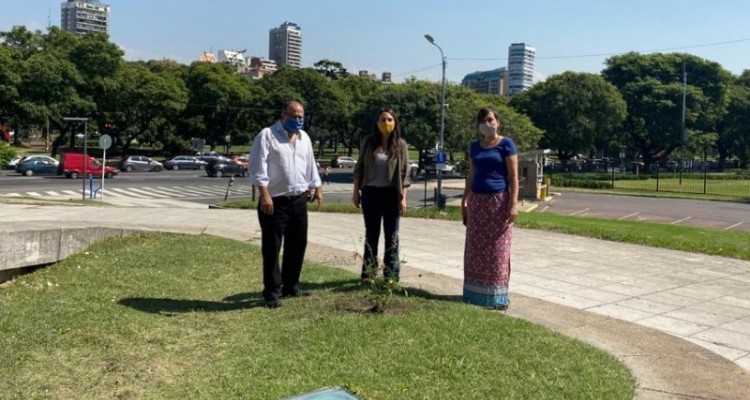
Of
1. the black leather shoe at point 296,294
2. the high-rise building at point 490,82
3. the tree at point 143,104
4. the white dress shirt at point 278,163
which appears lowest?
the black leather shoe at point 296,294

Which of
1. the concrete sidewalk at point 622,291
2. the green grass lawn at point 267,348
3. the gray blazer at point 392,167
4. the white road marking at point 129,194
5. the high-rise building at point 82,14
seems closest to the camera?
the green grass lawn at point 267,348

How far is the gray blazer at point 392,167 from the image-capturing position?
5.94 m

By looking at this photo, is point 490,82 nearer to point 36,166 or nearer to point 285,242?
point 36,166

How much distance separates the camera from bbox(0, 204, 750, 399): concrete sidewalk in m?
4.33

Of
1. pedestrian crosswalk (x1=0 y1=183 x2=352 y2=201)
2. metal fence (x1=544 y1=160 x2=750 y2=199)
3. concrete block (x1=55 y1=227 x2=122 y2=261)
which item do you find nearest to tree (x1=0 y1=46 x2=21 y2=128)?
pedestrian crosswalk (x1=0 y1=183 x2=352 y2=201)

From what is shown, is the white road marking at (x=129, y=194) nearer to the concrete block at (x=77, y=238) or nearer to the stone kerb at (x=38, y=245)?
the concrete block at (x=77, y=238)

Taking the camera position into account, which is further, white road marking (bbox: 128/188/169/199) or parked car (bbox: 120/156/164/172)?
parked car (bbox: 120/156/164/172)

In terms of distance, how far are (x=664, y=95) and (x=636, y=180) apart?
12.4 meters

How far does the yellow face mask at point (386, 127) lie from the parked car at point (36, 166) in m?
42.1

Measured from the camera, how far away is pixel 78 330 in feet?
14.4

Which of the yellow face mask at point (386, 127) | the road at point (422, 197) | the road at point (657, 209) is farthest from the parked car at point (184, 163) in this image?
the yellow face mask at point (386, 127)

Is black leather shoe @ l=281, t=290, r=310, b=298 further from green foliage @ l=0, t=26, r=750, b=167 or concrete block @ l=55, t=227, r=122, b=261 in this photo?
green foliage @ l=0, t=26, r=750, b=167

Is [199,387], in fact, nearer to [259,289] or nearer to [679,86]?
[259,289]

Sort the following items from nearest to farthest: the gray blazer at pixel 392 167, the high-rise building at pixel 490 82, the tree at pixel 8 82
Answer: the gray blazer at pixel 392 167
the tree at pixel 8 82
the high-rise building at pixel 490 82
